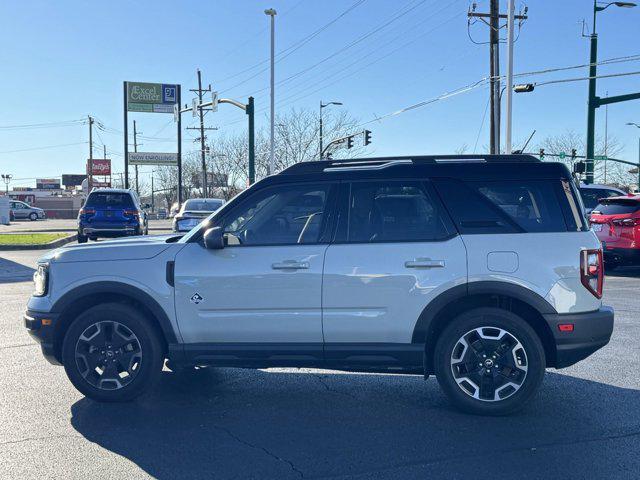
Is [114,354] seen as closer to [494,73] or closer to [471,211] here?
[471,211]

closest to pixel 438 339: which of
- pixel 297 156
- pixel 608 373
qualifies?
pixel 608 373

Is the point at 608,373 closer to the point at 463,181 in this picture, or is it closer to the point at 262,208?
the point at 463,181

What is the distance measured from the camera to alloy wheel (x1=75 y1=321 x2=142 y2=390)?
531 centimetres

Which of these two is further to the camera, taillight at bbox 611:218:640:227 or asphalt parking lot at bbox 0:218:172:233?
asphalt parking lot at bbox 0:218:172:233

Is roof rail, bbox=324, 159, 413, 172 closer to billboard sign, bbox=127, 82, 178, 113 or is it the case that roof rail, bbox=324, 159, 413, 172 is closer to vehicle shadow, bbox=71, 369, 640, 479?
vehicle shadow, bbox=71, 369, 640, 479

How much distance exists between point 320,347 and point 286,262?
70 centimetres

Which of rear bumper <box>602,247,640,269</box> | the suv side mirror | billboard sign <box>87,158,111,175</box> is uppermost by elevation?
billboard sign <box>87,158,111,175</box>

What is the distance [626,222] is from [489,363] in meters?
9.79

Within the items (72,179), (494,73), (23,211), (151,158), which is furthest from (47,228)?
(72,179)

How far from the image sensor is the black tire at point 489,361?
16.5 ft

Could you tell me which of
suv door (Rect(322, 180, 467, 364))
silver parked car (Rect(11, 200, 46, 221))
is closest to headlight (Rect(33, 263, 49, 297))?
suv door (Rect(322, 180, 467, 364))

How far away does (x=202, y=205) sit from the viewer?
65.7 feet

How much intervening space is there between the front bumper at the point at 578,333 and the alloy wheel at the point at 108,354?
3.23 metres

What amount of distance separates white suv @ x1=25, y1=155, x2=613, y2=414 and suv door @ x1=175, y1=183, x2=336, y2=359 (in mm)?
11
